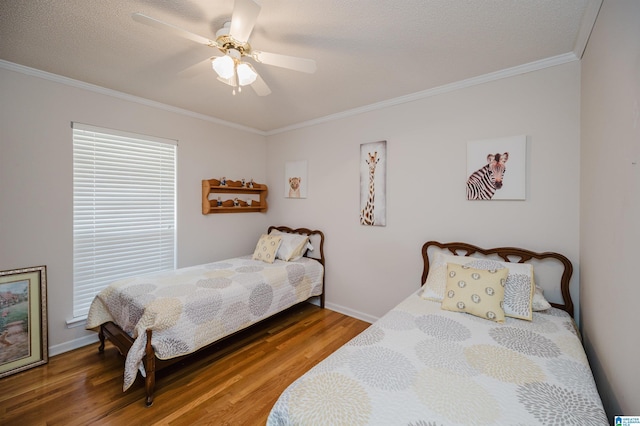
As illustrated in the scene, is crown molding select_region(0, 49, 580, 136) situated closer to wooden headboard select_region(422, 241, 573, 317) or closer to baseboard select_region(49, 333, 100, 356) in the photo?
wooden headboard select_region(422, 241, 573, 317)

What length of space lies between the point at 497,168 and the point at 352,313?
2.22 m

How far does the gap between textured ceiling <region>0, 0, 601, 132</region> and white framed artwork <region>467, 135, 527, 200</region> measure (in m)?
0.62

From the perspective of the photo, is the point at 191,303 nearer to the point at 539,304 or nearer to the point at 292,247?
the point at 292,247

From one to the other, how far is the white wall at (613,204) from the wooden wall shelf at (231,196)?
352 cm

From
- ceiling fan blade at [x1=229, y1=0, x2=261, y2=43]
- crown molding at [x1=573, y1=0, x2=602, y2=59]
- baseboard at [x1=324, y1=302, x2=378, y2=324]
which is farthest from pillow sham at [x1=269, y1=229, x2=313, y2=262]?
crown molding at [x1=573, y1=0, x2=602, y2=59]

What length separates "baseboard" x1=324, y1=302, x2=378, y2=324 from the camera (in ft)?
10.4

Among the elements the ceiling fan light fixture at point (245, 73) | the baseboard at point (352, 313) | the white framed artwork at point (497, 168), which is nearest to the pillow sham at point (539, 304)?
the white framed artwork at point (497, 168)

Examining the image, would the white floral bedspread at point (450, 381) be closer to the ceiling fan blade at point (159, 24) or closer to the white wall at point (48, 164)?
the ceiling fan blade at point (159, 24)

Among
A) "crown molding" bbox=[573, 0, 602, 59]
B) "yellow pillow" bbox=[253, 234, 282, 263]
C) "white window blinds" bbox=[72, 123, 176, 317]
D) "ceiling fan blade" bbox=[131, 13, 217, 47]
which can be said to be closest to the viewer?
"ceiling fan blade" bbox=[131, 13, 217, 47]

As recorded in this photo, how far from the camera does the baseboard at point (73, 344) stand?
246 cm

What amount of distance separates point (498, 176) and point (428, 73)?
1068 mm

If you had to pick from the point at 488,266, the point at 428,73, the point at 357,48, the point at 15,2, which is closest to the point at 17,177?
the point at 15,2

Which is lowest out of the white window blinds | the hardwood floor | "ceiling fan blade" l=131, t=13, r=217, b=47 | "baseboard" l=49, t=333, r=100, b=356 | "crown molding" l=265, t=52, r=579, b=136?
the hardwood floor

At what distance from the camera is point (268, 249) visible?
343cm
